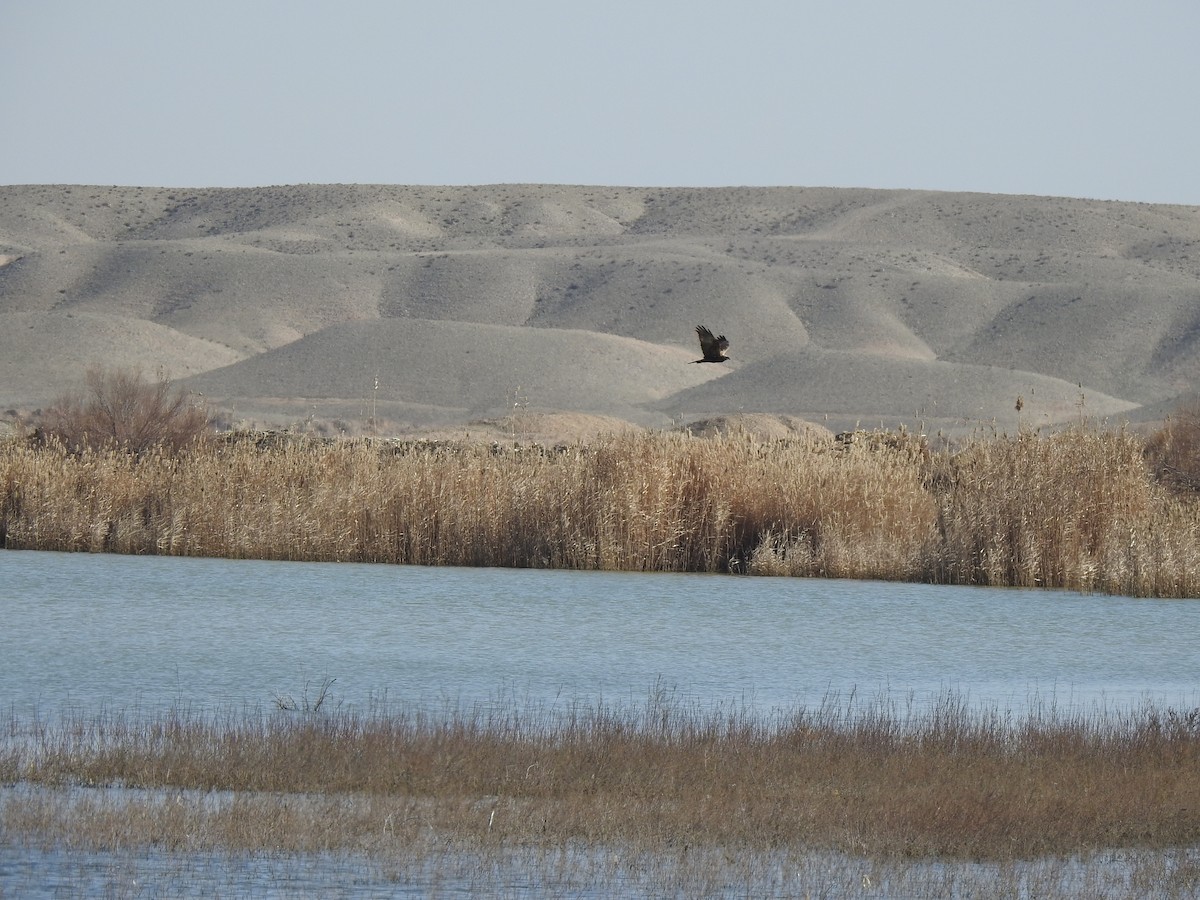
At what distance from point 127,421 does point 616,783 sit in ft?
71.2

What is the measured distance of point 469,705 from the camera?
11.9 meters

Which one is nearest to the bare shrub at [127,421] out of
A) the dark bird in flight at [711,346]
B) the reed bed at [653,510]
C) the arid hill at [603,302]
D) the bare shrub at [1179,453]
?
the reed bed at [653,510]

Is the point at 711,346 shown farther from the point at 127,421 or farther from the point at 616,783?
the point at 127,421

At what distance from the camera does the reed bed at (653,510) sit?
68.4 feet

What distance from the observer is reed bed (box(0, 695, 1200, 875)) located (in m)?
8.41

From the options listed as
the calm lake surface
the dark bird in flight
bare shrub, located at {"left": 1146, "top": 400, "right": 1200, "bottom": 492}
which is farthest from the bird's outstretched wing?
bare shrub, located at {"left": 1146, "top": 400, "right": 1200, "bottom": 492}

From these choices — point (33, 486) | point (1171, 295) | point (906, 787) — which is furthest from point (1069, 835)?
point (1171, 295)

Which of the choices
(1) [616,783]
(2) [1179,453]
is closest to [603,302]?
(2) [1179,453]

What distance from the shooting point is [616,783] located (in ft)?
30.8

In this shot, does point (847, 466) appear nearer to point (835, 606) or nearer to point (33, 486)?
point (835, 606)

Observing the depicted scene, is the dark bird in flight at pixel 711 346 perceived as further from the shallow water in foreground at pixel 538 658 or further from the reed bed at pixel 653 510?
the reed bed at pixel 653 510

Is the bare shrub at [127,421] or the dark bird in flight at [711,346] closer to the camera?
the dark bird in flight at [711,346]

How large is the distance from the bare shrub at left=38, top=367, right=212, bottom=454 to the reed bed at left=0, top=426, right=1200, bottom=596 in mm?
5018

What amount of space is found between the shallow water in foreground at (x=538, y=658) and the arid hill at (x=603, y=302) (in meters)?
27.4
